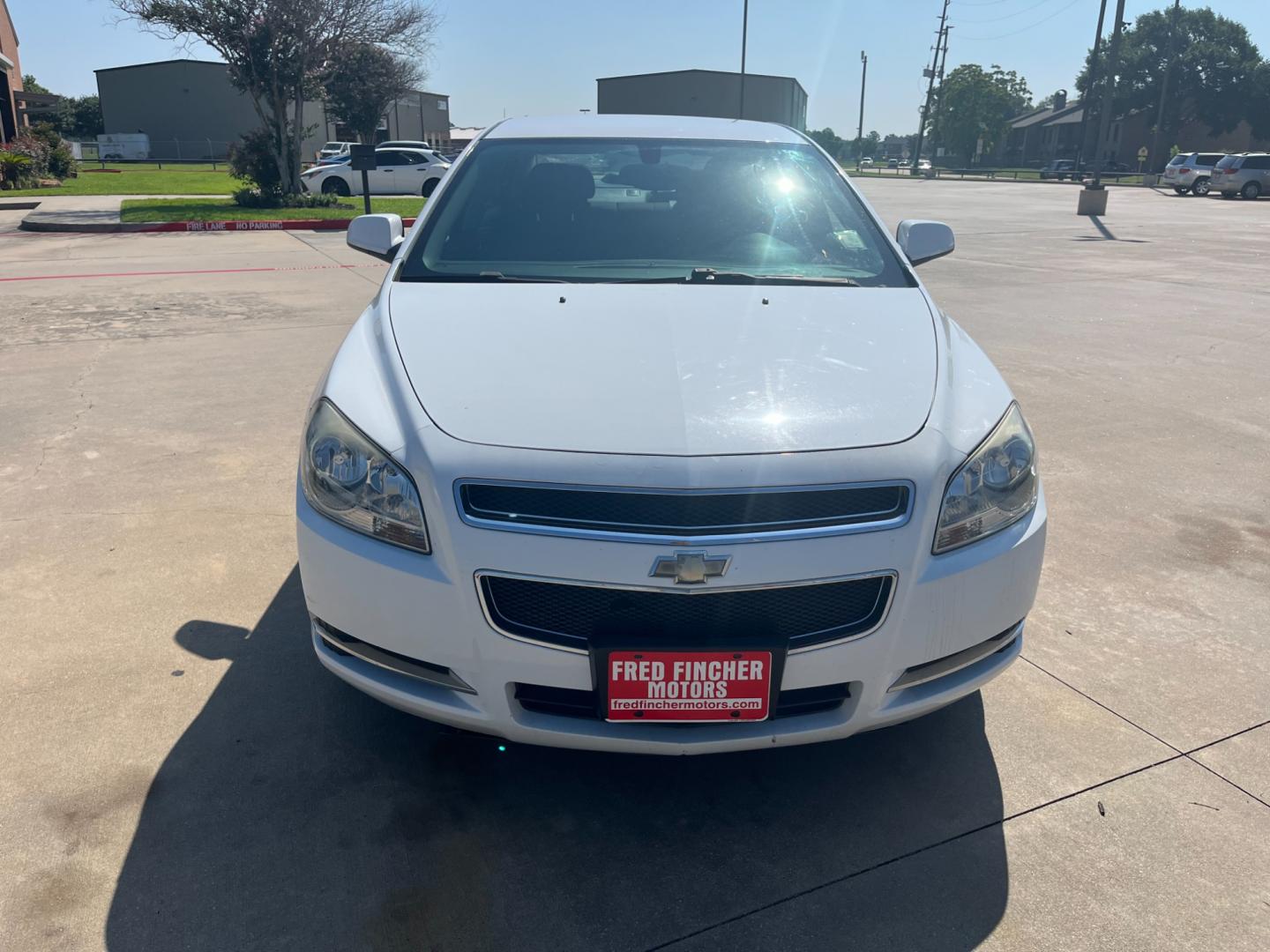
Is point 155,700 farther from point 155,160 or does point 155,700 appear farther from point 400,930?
point 155,160

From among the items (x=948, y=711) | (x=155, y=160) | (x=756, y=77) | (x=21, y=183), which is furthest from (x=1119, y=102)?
(x=948, y=711)

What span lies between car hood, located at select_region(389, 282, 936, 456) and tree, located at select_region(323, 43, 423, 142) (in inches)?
1737

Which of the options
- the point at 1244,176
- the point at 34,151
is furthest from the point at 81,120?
the point at 1244,176

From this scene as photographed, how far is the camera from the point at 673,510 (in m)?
2.13

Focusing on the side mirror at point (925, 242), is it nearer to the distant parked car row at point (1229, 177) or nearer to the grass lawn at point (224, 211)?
the grass lawn at point (224, 211)

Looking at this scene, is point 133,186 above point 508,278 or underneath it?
underneath

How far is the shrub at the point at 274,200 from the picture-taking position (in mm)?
22219

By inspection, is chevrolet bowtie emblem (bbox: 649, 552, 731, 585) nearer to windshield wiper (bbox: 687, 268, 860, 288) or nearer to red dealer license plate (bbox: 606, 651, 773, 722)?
red dealer license plate (bbox: 606, 651, 773, 722)

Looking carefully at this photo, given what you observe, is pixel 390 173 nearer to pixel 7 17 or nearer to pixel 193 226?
pixel 193 226

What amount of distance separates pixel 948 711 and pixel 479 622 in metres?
1.56

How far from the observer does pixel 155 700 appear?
9.68ft

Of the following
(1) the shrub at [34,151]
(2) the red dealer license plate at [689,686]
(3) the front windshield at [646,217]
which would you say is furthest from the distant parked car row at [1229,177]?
(2) the red dealer license plate at [689,686]

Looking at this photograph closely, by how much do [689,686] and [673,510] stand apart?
382 millimetres

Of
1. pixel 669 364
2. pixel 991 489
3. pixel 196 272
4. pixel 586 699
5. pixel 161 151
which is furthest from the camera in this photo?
pixel 161 151
